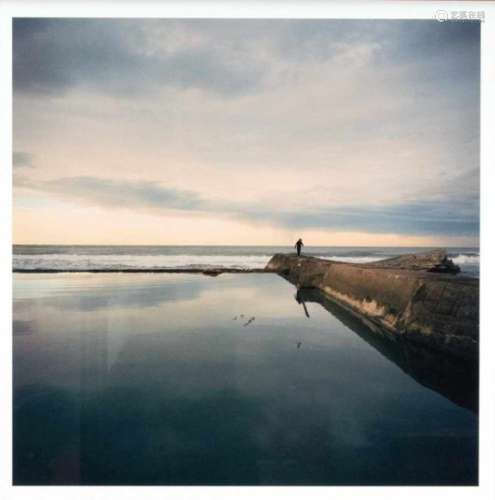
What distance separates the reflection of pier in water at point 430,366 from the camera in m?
2.48

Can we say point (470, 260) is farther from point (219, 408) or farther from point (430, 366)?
point (219, 408)

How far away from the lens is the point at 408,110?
2.78 metres

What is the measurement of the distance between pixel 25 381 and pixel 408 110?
13.4 ft

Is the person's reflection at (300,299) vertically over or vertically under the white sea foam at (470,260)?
under

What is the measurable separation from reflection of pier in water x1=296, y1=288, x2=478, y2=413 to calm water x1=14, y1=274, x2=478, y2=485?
2 centimetres

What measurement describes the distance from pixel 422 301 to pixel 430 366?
0.75 m

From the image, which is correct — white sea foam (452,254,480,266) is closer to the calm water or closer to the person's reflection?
the calm water

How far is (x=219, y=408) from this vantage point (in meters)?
2.38

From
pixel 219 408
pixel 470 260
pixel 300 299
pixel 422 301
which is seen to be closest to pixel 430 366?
pixel 422 301

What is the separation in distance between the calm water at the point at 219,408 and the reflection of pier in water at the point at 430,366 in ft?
0.05

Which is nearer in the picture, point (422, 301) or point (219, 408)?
point (219, 408)

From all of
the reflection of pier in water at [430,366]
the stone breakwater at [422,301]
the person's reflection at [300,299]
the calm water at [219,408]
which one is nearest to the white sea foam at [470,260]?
the stone breakwater at [422,301]

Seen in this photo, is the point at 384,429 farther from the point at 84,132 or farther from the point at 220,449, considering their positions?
the point at 84,132

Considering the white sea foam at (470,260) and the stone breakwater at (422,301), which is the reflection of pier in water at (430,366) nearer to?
the stone breakwater at (422,301)
